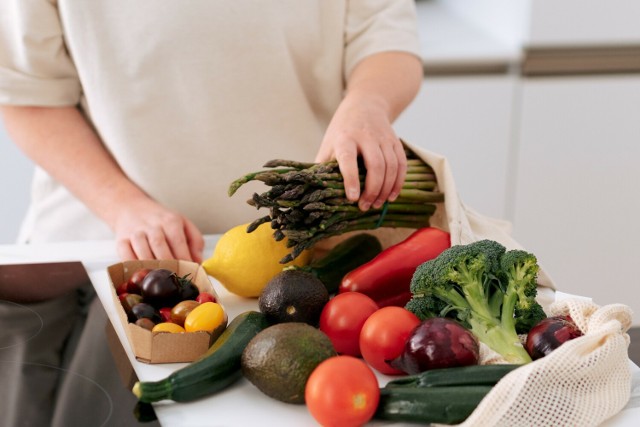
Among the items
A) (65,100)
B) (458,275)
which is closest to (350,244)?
(458,275)

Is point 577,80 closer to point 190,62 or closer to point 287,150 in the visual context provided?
point 287,150

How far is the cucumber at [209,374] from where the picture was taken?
0.88m

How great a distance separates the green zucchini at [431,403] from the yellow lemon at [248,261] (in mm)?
322

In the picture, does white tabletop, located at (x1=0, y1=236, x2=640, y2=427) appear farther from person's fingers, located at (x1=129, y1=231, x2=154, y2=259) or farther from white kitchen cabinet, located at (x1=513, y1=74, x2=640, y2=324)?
white kitchen cabinet, located at (x1=513, y1=74, x2=640, y2=324)

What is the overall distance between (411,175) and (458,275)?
296 mm

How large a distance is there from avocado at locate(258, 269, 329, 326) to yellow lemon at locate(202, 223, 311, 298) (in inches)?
3.8

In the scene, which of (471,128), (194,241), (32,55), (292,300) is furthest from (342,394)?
(471,128)

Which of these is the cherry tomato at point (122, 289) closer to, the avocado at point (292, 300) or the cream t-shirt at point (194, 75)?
the avocado at point (292, 300)

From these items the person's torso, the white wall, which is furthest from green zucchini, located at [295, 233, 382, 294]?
the white wall

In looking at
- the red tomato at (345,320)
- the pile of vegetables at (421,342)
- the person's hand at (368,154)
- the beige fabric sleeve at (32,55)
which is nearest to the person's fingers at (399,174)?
the person's hand at (368,154)

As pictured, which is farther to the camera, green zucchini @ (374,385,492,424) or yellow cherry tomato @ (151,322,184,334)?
yellow cherry tomato @ (151,322,184,334)

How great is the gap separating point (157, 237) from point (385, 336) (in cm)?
44

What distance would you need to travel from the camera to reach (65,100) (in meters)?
1.51

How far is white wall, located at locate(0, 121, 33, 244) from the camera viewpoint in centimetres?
255
